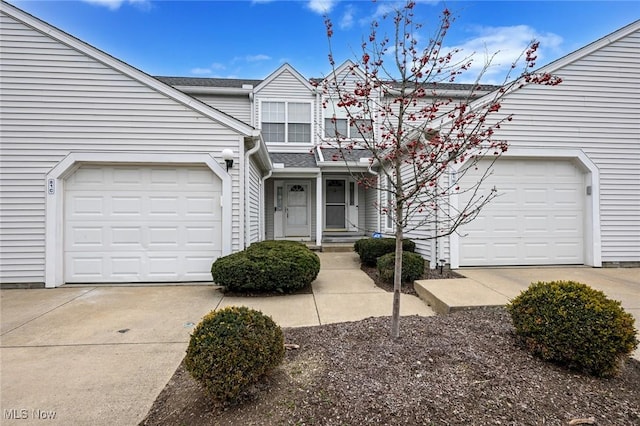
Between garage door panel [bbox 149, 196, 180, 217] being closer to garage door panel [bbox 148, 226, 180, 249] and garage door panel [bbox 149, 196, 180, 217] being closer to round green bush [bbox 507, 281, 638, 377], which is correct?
garage door panel [bbox 148, 226, 180, 249]

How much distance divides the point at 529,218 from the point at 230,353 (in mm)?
7068

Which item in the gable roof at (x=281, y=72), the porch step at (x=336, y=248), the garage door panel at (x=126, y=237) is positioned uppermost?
the gable roof at (x=281, y=72)

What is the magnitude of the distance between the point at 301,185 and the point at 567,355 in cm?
990

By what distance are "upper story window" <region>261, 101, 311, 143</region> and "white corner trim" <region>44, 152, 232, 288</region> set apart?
5.90 meters

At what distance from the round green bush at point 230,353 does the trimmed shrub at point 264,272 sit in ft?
9.05

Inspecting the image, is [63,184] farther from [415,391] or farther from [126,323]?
[415,391]

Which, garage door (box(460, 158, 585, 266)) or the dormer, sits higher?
the dormer

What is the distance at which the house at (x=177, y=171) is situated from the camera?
5.75m

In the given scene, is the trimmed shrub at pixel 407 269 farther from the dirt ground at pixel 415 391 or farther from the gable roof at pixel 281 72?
the gable roof at pixel 281 72

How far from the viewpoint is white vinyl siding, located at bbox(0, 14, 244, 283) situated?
573 cm

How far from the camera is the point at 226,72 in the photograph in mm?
13453

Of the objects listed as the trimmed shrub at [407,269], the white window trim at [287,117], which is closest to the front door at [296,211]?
the white window trim at [287,117]

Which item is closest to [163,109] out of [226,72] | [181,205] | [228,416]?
[181,205]

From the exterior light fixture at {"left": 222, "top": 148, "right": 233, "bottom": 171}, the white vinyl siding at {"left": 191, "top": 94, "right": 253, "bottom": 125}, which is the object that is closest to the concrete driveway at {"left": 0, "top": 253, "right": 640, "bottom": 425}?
the exterior light fixture at {"left": 222, "top": 148, "right": 233, "bottom": 171}
